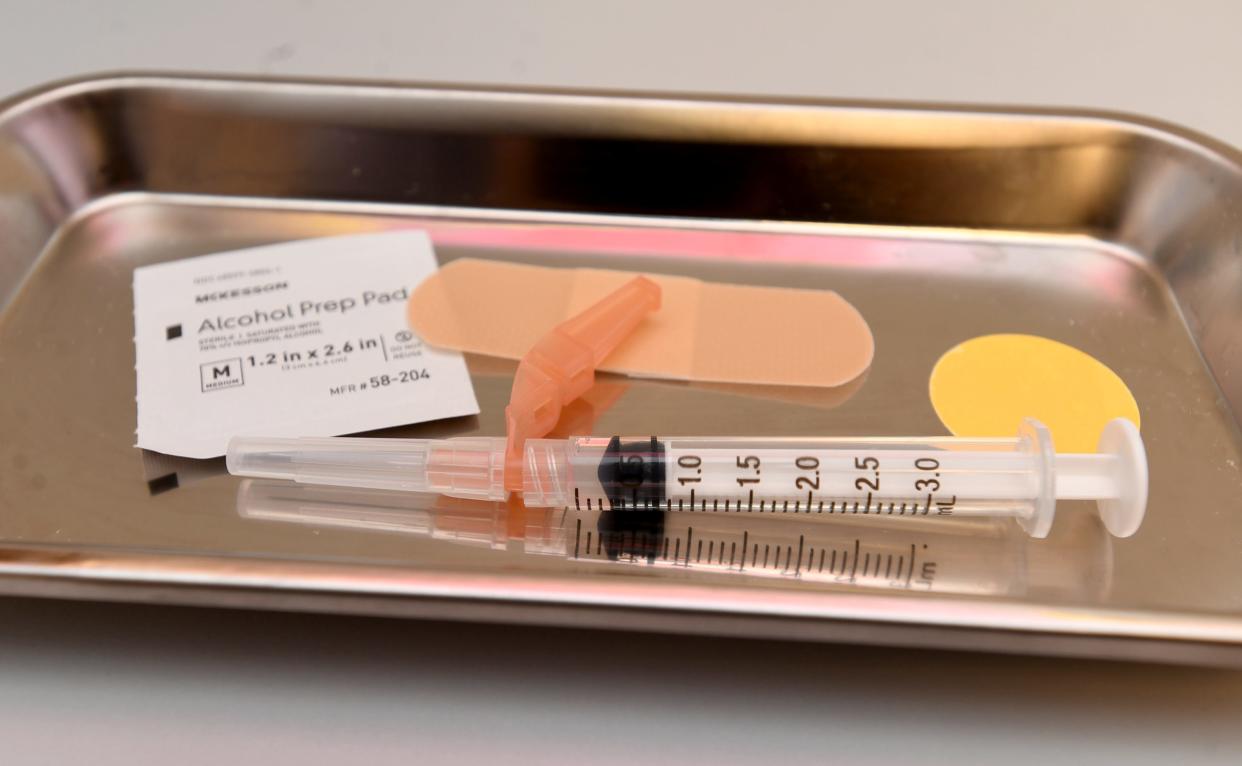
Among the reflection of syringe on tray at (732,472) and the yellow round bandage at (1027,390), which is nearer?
the reflection of syringe on tray at (732,472)

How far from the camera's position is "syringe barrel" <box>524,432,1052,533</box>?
671 millimetres

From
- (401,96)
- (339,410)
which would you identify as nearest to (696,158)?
(401,96)

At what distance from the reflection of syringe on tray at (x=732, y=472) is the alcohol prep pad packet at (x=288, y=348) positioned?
0.08 metres

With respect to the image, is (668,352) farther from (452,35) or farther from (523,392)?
(452,35)

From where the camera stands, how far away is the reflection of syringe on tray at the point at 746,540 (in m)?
0.67

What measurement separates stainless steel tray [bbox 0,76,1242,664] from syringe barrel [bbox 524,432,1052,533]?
4 cm

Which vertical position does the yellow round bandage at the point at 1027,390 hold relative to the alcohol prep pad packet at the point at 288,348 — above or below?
below

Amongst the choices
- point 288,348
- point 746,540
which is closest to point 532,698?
point 746,540

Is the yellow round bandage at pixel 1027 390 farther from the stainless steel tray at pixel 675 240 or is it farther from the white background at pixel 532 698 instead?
the white background at pixel 532 698

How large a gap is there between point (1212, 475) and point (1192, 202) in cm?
26

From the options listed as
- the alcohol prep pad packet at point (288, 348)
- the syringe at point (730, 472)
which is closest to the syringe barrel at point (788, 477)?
the syringe at point (730, 472)

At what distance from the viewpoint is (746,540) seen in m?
0.69

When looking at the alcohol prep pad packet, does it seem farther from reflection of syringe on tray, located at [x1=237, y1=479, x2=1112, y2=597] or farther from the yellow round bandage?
the yellow round bandage

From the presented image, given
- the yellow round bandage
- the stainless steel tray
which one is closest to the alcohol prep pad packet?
the stainless steel tray
